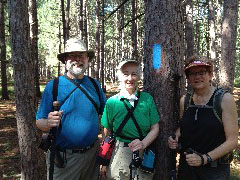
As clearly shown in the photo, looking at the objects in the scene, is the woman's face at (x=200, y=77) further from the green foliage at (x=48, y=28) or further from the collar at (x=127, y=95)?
the green foliage at (x=48, y=28)

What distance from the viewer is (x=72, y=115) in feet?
11.3

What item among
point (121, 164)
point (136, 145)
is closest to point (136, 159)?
point (136, 145)

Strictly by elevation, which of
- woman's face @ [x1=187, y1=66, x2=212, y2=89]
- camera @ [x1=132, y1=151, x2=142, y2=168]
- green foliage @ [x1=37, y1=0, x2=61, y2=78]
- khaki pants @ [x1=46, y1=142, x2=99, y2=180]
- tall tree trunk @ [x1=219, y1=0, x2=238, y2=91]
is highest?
green foliage @ [x1=37, y1=0, x2=61, y2=78]

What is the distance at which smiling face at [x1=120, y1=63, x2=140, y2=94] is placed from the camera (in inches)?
125

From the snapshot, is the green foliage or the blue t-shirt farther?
the green foliage

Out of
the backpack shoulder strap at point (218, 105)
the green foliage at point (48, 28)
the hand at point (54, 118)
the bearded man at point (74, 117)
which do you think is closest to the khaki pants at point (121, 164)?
the bearded man at point (74, 117)

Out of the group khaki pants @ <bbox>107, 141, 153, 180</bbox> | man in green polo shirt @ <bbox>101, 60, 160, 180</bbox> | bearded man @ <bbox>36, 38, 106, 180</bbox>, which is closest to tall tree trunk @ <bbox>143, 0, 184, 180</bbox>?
man in green polo shirt @ <bbox>101, 60, 160, 180</bbox>

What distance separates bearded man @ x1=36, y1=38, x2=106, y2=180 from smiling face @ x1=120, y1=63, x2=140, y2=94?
0.69 m

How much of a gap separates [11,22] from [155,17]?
10.7ft

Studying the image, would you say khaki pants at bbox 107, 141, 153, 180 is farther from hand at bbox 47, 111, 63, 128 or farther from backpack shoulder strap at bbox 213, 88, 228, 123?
backpack shoulder strap at bbox 213, 88, 228, 123

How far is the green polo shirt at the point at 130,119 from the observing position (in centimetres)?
306

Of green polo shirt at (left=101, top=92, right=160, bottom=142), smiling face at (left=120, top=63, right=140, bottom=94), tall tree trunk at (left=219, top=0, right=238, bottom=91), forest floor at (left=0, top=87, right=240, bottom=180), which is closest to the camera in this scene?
green polo shirt at (left=101, top=92, right=160, bottom=142)

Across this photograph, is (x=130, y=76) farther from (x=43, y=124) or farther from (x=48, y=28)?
(x=48, y=28)

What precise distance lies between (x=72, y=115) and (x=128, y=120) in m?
0.88
